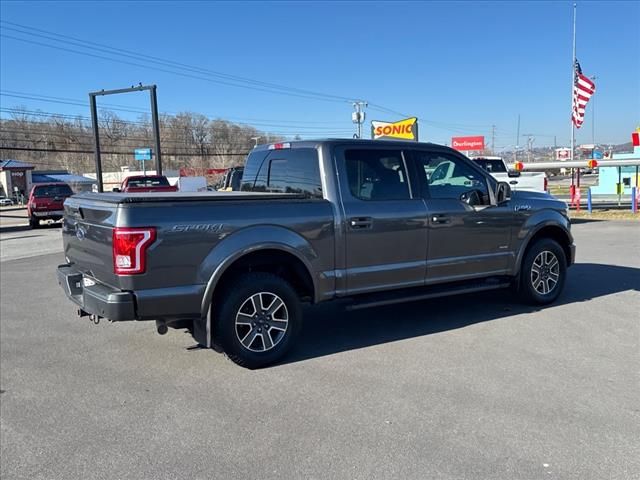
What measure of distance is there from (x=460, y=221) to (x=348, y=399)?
8.52 ft

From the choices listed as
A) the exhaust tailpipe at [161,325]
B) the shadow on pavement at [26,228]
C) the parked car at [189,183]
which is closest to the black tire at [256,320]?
the exhaust tailpipe at [161,325]

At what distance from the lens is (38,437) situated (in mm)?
3648

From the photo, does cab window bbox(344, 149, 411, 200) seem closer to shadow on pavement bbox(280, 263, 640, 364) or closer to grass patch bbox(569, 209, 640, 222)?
shadow on pavement bbox(280, 263, 640, 364)

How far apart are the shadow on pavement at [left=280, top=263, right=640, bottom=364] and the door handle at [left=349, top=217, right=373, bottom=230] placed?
0.75 m

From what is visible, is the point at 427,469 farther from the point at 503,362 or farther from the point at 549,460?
the point at 503,362

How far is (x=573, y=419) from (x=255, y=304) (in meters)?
2.57

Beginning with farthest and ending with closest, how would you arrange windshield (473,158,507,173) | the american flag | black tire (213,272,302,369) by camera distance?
the american flag → windshield (473,158,507,173) → black tire (213,272,302,369)

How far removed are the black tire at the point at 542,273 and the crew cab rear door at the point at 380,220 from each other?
162 centimetres

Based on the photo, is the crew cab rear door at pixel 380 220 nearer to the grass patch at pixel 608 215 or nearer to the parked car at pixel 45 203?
the grass patch at pixel 608 215

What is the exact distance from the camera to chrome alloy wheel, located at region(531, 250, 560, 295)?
6579 millimetres

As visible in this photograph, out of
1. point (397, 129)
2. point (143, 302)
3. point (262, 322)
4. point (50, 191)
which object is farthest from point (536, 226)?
point (397, 129)

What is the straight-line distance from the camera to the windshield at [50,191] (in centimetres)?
2222

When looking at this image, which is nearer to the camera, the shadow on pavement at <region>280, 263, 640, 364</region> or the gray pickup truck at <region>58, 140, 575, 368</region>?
the gray pickup truck at <region>58, 140, 575, 368</region>

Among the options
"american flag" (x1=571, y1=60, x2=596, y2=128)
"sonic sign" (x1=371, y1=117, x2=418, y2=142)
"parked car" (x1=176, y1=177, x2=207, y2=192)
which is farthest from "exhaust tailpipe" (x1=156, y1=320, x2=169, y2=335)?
"parked car" (x1=176, y1=177, x2=207, y2=192)
